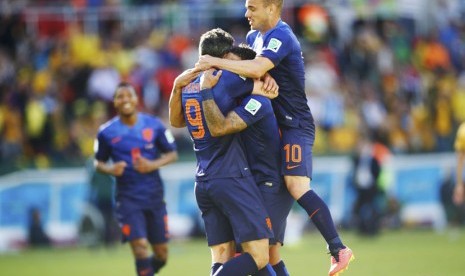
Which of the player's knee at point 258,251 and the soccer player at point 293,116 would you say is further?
the soccer player at point 293,116

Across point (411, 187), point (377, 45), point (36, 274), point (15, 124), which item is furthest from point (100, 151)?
point (377, 45)

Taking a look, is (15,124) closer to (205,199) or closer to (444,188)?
(444,188)

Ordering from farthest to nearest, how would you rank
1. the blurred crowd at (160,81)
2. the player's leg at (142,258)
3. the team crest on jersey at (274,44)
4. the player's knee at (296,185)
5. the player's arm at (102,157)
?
the blurred crowd at (160,81) → the player's arm at (102,157) → the player's leg at (142,258) → the player's knee at (296,185) → the team crest on jersey at (274,44)

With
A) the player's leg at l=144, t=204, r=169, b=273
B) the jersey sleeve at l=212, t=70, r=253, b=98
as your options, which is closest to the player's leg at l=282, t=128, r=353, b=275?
the jersey sleeve at l=212, t=70, r=253, b=98

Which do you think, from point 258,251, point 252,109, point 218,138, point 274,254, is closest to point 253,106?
point 252,109

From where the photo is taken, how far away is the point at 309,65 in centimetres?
2539

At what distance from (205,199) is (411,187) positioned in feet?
44.9

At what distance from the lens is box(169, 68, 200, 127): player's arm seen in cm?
1060

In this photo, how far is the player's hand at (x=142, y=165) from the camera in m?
13.9

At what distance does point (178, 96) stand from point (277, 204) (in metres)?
1.44

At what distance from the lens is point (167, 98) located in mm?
24016

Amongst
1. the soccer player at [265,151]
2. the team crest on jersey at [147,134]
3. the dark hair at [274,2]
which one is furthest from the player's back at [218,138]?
the team crest on jersey at [147,134]

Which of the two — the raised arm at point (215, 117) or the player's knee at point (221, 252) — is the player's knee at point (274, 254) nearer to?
the player's knee at point (221, 252)

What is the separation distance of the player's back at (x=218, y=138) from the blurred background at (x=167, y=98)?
37.2ft
